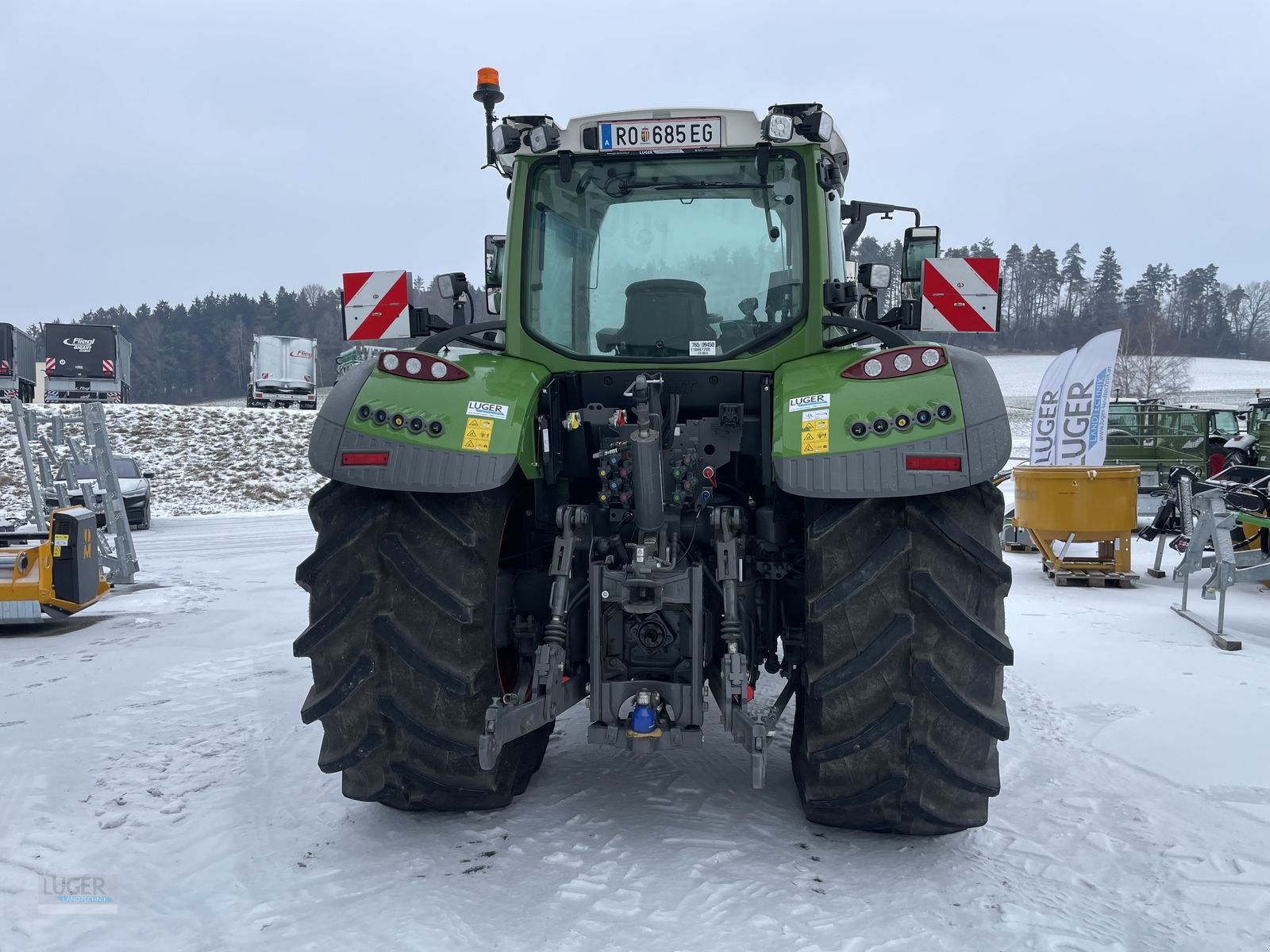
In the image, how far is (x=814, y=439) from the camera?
2.93 meters

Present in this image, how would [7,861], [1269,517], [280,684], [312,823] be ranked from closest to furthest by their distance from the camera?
[7,861] < [312,823] < [280,684] < [1269,517]

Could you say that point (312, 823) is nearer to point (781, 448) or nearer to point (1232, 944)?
point (781, 448)

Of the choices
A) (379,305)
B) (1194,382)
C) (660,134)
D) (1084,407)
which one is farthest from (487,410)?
(1194,382)

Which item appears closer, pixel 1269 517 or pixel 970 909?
pixel 970 909

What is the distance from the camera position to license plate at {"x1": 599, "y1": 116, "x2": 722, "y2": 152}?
3498 mm

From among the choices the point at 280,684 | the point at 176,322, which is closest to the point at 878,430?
the point at 280,684

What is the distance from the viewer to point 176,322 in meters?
78.1

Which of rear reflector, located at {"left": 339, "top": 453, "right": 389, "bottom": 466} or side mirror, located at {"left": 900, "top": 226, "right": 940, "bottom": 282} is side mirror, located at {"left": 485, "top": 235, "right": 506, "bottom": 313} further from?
side mirror, located at {"left": 900, "top": 226, "right": 940, "bottom": 282}

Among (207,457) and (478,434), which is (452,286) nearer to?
(478,434)

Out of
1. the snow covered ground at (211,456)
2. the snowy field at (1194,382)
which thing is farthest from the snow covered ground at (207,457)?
the snowy field at (1194,382)

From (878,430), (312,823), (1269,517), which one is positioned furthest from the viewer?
(1269,517)

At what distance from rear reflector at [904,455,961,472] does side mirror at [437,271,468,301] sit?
2280 millimetres

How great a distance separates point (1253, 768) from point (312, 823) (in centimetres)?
391

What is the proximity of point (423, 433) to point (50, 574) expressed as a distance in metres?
6.12
